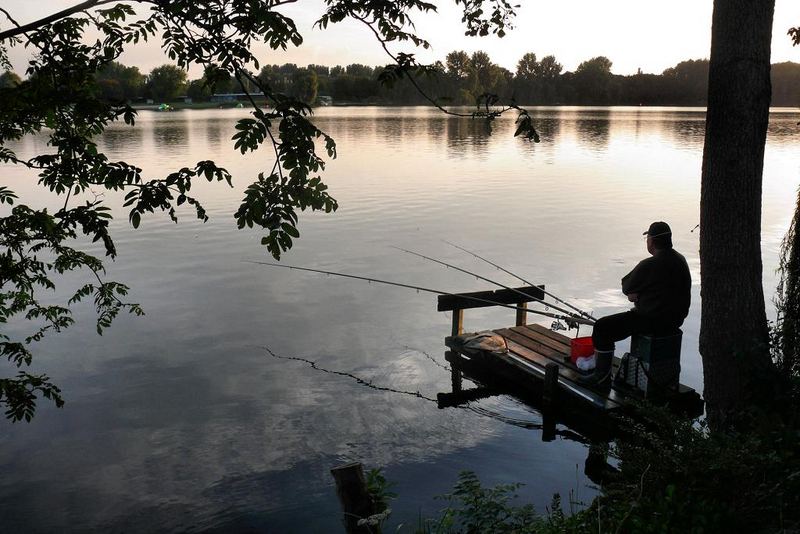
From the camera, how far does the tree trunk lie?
18.6 ft

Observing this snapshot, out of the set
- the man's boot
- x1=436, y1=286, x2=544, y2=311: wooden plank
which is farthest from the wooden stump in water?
x1=436, y1=286, x2=544, y2=311: wooden plank

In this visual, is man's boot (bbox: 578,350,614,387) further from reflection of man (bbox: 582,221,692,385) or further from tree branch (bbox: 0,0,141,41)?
tree branch (bbox: 0,0,141,41)

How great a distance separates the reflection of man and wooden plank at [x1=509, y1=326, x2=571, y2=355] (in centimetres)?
235

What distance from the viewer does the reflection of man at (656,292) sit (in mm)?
7559

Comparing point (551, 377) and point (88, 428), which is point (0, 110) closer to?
point (88, 428)

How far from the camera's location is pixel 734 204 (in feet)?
19.2

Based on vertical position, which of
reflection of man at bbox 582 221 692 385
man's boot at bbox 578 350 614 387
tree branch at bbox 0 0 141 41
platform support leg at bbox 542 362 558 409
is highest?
tree branch at bbox 0 0 141 41

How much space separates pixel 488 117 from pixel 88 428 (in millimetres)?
7608

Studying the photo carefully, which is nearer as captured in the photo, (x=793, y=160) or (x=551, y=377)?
(x=551, y=377)

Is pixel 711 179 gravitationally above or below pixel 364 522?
above

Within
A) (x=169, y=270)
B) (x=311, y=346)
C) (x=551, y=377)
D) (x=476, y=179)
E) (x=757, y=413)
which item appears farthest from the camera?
(x=476, y=179)

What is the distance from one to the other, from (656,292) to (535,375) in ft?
9.09

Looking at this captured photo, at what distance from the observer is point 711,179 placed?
19.6 feet

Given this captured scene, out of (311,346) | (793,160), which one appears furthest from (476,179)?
(311,346)
